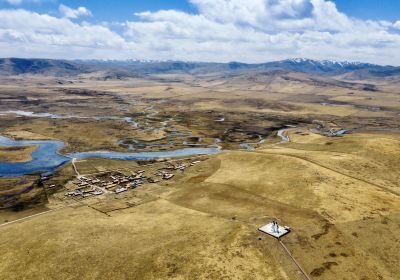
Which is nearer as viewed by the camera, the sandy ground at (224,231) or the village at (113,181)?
the sandy ground at (224,231)

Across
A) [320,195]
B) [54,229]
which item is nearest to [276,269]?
[320,195]

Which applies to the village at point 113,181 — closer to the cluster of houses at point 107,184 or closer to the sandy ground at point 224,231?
the cluster of houses at point 107,184

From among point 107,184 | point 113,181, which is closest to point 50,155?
point 113,181

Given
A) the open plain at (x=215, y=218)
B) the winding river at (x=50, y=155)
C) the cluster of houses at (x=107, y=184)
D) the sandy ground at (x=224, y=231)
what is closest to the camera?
the sandy ground at (x=224, y=231)

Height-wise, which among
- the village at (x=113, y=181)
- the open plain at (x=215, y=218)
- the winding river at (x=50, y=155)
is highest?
the open plain at (x=215, y=218)

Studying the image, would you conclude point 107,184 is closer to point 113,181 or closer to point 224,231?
point 113,181

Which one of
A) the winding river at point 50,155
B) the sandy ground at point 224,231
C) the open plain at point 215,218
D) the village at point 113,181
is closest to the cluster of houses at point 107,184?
the village at point 113,181

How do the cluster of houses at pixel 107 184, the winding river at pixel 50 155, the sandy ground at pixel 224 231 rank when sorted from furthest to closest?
1. the winding river at pixel 50 155
2. the cluster of houses at pixel 107 184
3. the sandy ground at pixel 224 231

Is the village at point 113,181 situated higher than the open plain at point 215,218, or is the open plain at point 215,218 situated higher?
the open plain at point 215,218

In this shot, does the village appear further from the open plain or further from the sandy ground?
the sandy ground
